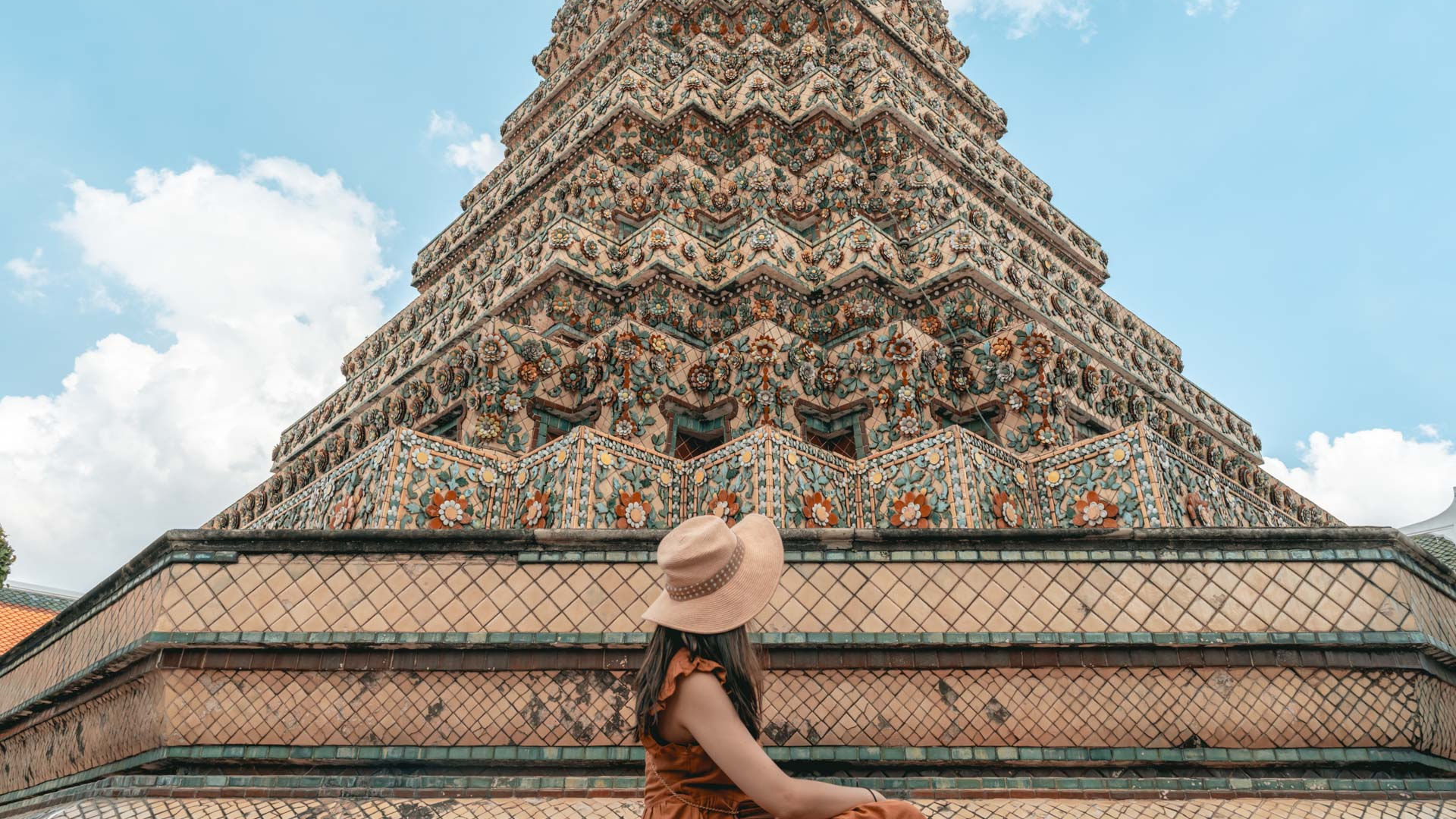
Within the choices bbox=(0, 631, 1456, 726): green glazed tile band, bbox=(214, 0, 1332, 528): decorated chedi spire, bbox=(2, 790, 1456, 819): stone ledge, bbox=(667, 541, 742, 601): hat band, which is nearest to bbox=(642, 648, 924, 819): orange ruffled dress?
bbox=(667, 541, 742, 601): hat band

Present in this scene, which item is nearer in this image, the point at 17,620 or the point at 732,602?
the point at 732,602

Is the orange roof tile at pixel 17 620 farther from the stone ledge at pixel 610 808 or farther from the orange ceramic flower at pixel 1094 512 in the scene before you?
the orange ceramic flower at pixel 1094 512

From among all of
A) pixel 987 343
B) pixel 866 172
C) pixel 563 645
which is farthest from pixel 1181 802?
pixel 866 172

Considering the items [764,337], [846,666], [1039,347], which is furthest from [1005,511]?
[846,666]

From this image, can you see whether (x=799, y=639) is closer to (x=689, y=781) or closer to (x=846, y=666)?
(x=846, y=666)

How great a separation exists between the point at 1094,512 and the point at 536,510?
4350 mm

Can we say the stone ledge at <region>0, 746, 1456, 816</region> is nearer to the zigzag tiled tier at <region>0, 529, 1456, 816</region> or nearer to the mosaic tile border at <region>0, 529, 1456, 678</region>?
the zigzag tiled tier at <region>0, 529, 1456, 816</region>

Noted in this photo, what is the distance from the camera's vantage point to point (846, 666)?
428 centimetres

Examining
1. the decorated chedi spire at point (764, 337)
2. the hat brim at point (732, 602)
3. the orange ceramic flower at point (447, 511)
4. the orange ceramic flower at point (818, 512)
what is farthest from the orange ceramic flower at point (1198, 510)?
the hat brim at point (732, 602)

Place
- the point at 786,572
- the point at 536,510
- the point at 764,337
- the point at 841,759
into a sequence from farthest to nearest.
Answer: the point at 764,337 → the point at 536,510 → the point at 786,572 → the point at 841,759

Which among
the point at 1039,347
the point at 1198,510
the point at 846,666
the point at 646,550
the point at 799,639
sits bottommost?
the point at 846,666

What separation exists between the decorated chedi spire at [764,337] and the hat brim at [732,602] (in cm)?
481

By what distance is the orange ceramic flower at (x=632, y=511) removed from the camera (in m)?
7.56

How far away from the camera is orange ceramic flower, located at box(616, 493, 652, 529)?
7.56m
